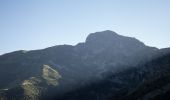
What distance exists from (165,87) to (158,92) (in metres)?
6.37

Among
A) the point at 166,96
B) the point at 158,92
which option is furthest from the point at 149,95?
the point at 166,96

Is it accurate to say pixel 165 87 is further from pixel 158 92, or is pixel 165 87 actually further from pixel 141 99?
pixel 141 99

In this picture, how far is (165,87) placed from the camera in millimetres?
198250

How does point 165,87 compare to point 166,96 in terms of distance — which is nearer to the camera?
point 166,96

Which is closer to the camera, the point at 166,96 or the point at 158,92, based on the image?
the point at 166,96

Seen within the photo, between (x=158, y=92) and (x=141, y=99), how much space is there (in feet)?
41.3

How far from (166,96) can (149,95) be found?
727 inches

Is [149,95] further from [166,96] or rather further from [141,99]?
[166,96]

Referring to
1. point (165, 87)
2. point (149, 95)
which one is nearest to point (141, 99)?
point (149, 95)

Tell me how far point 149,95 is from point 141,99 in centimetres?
656

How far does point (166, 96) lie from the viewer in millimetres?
181250

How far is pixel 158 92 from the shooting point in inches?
7741

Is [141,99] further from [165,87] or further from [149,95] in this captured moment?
[165,87]

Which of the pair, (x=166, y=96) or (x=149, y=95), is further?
(x=149, y=95)
